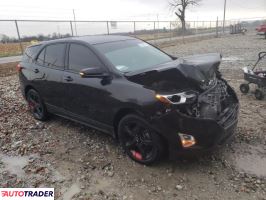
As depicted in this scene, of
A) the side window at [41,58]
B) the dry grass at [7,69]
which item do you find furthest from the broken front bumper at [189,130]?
the dry grass at [7,69]

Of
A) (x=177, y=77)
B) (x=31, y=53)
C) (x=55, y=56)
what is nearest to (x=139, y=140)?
(x=177, y=77)

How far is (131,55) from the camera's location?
4707 millimetres

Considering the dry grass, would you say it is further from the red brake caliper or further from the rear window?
the red brake caliper

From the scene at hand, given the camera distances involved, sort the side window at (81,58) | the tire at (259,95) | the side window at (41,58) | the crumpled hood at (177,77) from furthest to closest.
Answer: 1. the tire at (259,95)
2. the side window at (41,58)
3. the side window at (81,58)
4. the crumpled hood at (177,77)

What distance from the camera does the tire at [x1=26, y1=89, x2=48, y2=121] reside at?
5905 millimetres

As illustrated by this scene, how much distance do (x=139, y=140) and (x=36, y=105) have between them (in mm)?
3007

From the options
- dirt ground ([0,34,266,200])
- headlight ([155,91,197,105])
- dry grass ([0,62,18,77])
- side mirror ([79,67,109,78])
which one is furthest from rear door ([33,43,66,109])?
dry grass ([0,62,18,77])

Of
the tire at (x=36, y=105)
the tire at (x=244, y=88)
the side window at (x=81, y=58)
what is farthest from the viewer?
the tire at (x=244, y=88)

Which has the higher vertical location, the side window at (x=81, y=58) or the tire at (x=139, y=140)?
the side window at (x=81, y=58)

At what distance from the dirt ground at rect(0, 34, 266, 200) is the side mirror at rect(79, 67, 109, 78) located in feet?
3.99

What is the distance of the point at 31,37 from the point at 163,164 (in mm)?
18628

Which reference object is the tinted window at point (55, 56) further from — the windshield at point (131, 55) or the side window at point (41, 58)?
the windshield at point (131, 55)

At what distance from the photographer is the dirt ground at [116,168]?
3.51 metres

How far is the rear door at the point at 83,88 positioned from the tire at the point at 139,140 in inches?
19.8
